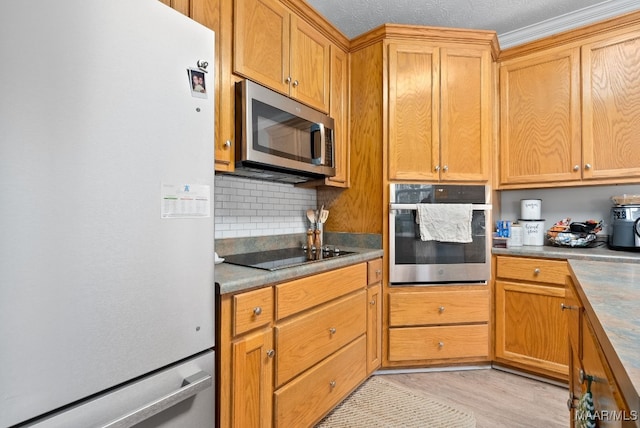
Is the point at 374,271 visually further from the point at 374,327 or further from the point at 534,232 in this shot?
the point at 534,232

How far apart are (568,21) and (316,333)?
2.92 metres

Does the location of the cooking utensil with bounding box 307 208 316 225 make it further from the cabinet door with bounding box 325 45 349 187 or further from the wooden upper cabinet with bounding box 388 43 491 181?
the wooden upper cabinet with bounding box 388 43 491 181

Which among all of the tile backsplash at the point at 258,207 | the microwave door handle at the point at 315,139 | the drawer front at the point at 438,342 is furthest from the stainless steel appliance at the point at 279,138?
the drawer front at the point at 438,342

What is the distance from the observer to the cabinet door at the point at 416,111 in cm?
215

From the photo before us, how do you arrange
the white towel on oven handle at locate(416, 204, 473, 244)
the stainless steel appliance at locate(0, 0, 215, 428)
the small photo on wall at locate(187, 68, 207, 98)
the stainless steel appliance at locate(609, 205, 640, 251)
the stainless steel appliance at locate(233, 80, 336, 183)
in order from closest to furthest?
the stainless steel appliance at locate(0, 0, 215, 428) < the small photo on wall at locate(187, 68, 207, 98) < the stainless steel appliance at locate(233, 80, 336, 183) < the stainless steel appliance at locate(609, 205, 640, 251) < the white towel on oven handle at locate(416, 204, 473, 244)

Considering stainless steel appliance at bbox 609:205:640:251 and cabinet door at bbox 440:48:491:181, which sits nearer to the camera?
stainless steel appliance at bbox 609:205:640:251

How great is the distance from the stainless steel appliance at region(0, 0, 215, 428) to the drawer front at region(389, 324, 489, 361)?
4.79 ft

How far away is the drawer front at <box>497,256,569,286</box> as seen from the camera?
1.96m

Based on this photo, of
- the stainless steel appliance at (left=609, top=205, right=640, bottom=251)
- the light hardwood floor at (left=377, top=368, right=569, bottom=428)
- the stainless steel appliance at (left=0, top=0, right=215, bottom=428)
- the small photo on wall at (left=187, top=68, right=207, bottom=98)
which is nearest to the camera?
the stainless steel appliance at (left=0, top=0, right=215, bottom=428)

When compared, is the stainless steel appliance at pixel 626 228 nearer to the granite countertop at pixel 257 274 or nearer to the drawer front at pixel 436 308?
the drawer front at pixel 436 308

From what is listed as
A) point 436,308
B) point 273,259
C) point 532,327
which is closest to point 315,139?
point 273,259

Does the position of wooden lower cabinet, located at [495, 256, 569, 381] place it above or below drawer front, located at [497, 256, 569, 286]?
below

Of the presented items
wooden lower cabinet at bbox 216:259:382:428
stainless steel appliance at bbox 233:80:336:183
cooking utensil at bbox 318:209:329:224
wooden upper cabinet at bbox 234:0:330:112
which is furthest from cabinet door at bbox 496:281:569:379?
wooden upper cabinet at bbox 234:0:330:112

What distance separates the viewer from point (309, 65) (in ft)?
6.36
